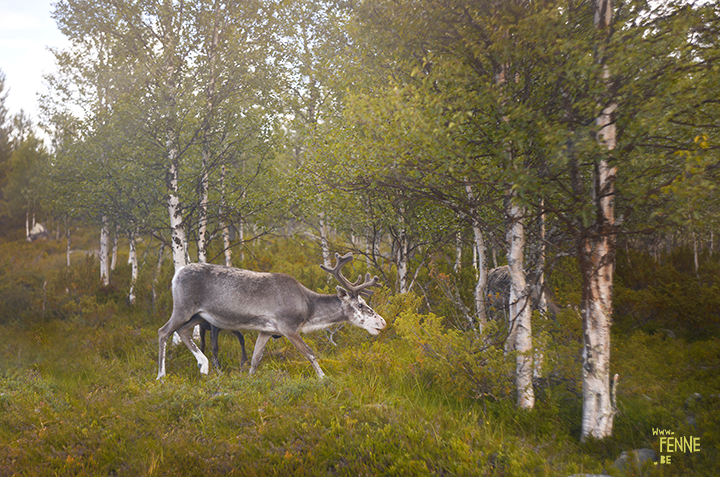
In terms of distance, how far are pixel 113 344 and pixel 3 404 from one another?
4.04 m

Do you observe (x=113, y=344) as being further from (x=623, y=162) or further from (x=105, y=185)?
(x=623, y=162)

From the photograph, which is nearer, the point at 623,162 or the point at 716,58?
the point at 716,58

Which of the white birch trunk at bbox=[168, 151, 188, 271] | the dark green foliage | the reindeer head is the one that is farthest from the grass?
the white birch trunk at bbox=[168, 151, 188, 271]

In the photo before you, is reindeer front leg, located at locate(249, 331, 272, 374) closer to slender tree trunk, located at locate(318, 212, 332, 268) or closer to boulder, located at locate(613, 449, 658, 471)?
boulder, located at locate(613, 449, 658, 471)

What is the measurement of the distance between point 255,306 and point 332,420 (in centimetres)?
320

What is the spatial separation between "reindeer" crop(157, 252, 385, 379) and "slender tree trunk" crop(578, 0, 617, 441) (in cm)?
383

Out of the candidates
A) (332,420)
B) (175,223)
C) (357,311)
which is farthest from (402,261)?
(175,223)

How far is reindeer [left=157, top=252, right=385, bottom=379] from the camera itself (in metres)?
8.02

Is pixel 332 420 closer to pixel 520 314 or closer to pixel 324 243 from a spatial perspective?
pixel 520 314

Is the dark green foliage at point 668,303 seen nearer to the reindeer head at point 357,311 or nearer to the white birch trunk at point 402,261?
the white birch trunk at point 402,261

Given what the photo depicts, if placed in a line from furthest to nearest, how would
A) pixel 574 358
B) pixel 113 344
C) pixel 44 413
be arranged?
pixel 113 344
pixel 574 358
pixel 44 413

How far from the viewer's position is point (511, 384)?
6.18 m

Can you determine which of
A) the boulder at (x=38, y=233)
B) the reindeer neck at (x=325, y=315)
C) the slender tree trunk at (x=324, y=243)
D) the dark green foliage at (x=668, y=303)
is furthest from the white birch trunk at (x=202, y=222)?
the boulder at (x=38, y=233)

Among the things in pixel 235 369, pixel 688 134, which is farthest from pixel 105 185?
pixel 688 134
